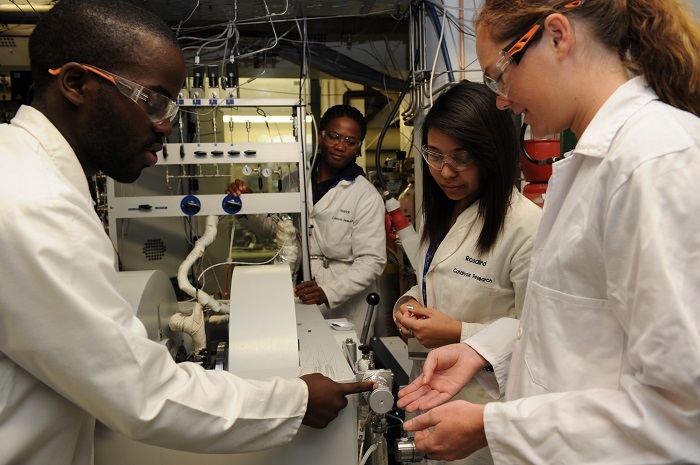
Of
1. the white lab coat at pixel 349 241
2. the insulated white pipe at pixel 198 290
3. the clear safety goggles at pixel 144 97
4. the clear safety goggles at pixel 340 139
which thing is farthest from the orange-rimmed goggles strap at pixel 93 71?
the clear safety goggles at pixel 340 139

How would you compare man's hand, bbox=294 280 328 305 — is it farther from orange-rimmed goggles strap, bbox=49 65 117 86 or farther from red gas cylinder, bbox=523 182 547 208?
orange-rimmed goggles strap, bbox=49 65 117 86

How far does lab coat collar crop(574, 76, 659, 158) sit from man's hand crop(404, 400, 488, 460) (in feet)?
1.49

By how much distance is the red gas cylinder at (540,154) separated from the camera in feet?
6.01

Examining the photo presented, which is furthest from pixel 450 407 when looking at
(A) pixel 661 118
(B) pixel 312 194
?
(B) pixel 312 194

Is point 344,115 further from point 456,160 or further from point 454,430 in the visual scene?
point 454,430

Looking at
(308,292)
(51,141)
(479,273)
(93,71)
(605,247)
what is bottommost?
(308,292)

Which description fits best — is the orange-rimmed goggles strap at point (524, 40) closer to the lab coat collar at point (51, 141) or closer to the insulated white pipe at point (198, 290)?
the lab coat collar at point (51, 141)

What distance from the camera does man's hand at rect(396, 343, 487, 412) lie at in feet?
3.49

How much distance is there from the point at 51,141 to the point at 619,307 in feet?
3.03

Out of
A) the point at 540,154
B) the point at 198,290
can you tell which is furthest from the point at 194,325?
the point at 540,154

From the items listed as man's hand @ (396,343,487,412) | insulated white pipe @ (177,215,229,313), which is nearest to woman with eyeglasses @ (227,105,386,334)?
insulated white pipe @ (177,215,229,313)

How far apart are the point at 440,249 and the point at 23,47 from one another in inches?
104

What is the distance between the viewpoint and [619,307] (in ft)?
2.15

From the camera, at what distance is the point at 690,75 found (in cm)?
71
